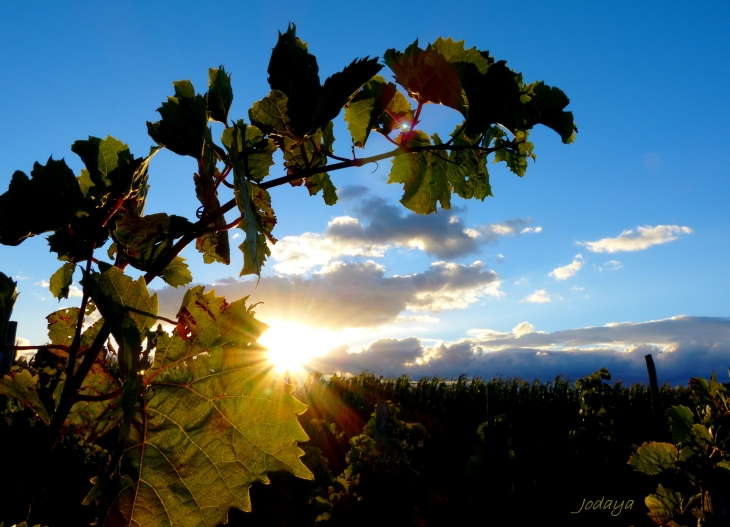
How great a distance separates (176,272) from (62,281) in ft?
0.73

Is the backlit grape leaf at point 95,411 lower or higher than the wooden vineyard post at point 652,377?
higher

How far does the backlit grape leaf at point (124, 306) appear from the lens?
2.03 ft

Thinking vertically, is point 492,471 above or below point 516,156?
below

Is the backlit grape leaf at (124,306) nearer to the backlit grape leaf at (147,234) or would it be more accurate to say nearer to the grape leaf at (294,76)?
the backlit grape leaf at (147,234)

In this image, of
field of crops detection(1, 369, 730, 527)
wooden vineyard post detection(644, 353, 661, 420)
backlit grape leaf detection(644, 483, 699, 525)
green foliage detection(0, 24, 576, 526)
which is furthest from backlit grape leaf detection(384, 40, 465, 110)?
wooden vineyard post detection(644, 353, 661, 420)

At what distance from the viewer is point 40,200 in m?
0.78

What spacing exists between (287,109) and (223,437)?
51cm

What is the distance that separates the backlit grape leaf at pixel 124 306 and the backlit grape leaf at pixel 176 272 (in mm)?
243

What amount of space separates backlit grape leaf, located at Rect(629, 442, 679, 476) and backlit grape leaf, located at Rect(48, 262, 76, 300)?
4002 millimetres

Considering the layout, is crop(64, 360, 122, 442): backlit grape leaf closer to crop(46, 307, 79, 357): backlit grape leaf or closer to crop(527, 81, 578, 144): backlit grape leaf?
crop(46, 307, 79, 357): backlit grape leaf

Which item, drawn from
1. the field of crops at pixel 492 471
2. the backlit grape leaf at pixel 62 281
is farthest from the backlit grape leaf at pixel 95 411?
the field of crops at pixel 492 471

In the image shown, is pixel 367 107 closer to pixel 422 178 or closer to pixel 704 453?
pixel 422 178

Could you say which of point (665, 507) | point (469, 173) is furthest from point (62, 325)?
point (665, 507)

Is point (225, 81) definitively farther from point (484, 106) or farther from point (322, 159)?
point (484, 106)
